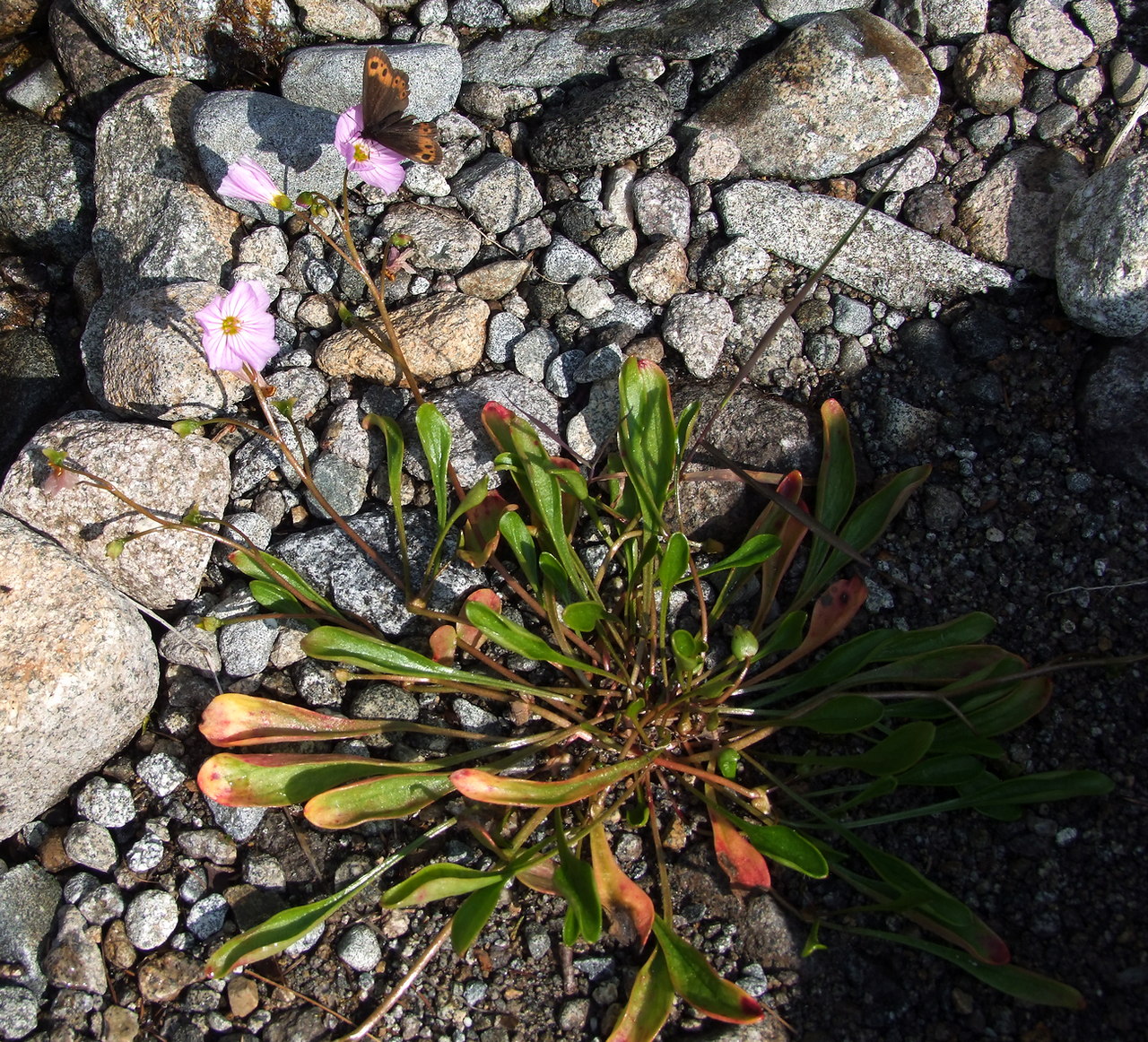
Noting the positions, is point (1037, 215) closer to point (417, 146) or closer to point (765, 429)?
point (765, 429)

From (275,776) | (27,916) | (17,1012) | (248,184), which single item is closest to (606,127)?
(248,184)

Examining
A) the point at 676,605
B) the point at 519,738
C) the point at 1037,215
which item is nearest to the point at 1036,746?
the point at 676,605

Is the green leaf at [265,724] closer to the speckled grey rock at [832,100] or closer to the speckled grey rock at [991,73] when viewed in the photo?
the speckled grey rock at [832,100]

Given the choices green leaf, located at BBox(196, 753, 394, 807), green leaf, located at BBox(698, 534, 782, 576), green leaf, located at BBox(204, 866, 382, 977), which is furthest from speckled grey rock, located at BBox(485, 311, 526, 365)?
green leaf, located at BBox(204, 866, 382, 977)

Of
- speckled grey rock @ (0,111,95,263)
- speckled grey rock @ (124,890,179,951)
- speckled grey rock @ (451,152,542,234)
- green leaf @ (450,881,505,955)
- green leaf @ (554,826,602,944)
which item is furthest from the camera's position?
speckled grey rock @ (0,111,95,263)

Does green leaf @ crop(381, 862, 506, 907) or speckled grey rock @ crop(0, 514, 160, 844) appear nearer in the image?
green leaf @ crop(381, 862, 506, 907)

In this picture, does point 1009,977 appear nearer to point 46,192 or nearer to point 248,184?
point 248,184

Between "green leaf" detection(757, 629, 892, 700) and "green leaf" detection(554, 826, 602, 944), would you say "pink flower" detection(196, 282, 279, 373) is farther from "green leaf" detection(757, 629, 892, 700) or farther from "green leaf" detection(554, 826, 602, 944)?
"green leaf" detection(757, 629, 892, 700)

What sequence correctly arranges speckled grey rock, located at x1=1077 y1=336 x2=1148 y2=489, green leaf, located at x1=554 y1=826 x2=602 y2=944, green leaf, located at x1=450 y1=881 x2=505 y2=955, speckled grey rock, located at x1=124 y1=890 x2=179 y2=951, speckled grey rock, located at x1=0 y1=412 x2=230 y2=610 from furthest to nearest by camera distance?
speckled grey rock, located at x1=0 y1=412 x2=230 y2=610, speckled grey rock, located at x1=1077 y1=336 x2=1148 y2=489, speckled grey rock, located at x1=124 y1=890 x2=179 y2=951, green leaf, located at x1=450 y1=881 x2=505 y2=955, green leaf, located at x1=554 y1=826 x2=602 y2=944
